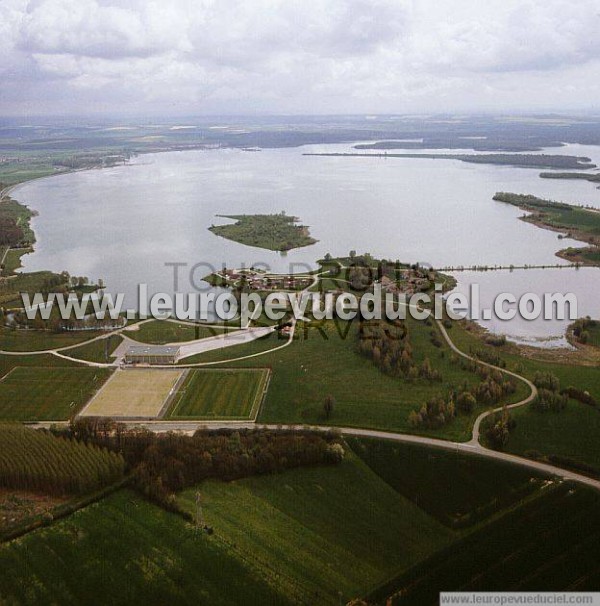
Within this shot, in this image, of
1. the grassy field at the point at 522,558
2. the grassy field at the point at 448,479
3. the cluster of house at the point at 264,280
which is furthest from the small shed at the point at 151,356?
the grassy field at the point at 522,558

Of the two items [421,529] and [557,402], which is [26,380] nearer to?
[421,529]

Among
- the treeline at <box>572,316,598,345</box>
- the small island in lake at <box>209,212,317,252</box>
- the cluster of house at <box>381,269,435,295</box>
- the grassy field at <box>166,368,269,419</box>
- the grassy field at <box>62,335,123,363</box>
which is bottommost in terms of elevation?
the grassy field at <box>166,368,269,419</box>

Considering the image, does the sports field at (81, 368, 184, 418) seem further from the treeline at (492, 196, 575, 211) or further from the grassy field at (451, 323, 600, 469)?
the treeline at (492, 196, 575, 211)

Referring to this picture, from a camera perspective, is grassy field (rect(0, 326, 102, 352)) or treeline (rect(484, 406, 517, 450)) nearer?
treeline (rect(484, 406, 517, 450))

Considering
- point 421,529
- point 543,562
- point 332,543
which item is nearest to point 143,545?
point 332,543

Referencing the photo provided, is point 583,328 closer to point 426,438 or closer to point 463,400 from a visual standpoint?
point 463,400

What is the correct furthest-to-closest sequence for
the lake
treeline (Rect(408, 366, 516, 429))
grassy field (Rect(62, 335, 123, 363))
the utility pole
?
the lake < grassy field (Rect(62, 335, 123, 363)) < treeline (Rect(408, 366, 516, 429)) < the utility pole

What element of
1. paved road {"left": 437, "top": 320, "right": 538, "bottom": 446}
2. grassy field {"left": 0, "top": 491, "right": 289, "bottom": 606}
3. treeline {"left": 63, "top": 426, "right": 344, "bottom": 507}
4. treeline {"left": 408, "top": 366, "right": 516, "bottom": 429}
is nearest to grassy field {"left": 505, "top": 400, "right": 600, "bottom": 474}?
paved road {"left": 437, "top": 320, "right": 538, "bottom": 446}
